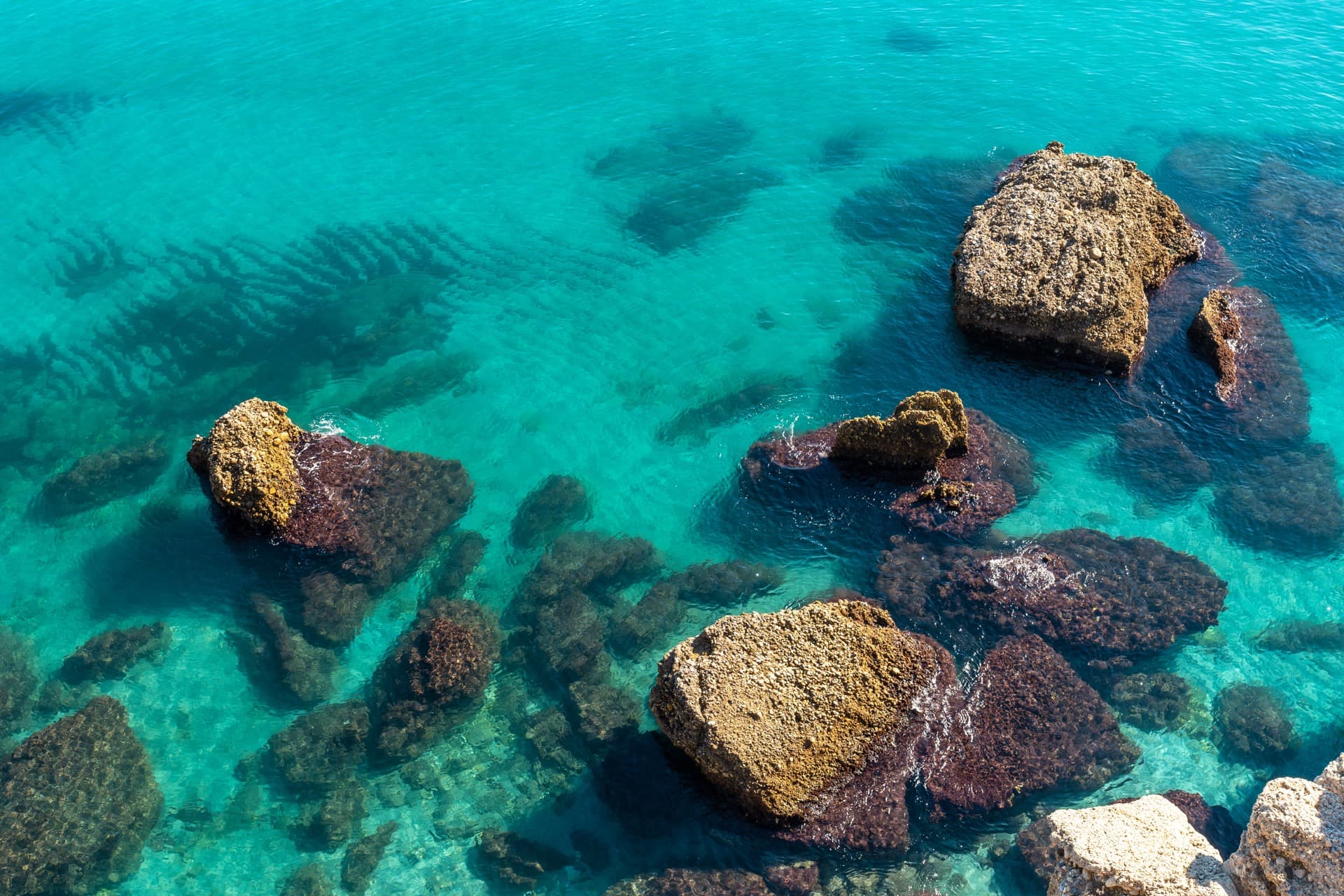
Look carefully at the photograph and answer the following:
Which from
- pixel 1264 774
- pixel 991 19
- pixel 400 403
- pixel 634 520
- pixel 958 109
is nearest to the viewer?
pixel 1264 774

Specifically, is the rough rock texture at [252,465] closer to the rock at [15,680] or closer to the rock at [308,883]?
the rock at [15,680]

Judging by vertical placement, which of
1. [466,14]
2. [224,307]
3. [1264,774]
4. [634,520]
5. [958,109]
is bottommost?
[1264,774]

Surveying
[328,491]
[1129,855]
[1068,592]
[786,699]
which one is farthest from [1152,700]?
[328,491]

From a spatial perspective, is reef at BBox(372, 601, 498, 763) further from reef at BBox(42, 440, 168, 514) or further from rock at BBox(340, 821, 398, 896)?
reef at BBox(42, 440, 168, 514)

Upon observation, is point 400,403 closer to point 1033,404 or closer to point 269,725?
point 269,725

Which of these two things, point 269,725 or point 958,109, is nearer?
point 269,725

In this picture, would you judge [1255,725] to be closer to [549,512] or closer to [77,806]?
[549,512]

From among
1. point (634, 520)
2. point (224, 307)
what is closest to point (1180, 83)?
point (634, 520)

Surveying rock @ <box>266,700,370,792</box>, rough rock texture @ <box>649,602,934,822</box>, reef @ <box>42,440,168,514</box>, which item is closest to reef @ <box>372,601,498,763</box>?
rock @ <box>266,700,370,792</box>
